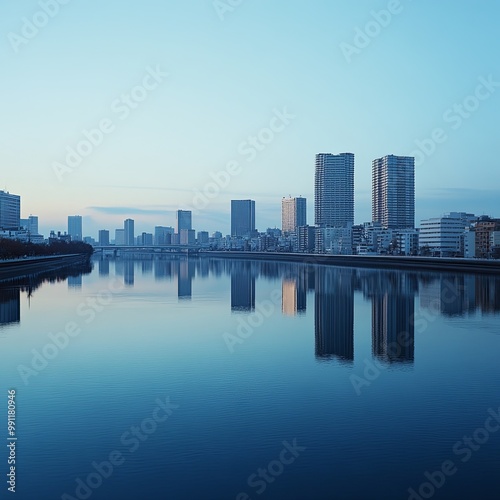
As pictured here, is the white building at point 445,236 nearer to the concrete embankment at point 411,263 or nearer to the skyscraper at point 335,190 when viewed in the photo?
the concrete embankment at point 411,263

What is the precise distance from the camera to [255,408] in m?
10.0

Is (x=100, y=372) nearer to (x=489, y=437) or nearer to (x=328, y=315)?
(x=489, y=437)

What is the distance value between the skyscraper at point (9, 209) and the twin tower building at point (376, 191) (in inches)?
3415

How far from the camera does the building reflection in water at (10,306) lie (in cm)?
2212

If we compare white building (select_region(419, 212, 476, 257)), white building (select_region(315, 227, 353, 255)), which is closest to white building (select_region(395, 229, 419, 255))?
white building (select_region(419, 212, 476, 257))

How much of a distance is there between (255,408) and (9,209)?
148857mm

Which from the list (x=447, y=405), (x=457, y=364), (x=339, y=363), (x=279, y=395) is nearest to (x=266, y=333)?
(x=339, y=363)

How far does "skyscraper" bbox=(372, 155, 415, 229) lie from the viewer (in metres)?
159

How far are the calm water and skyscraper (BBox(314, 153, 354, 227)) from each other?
167684 millimetres

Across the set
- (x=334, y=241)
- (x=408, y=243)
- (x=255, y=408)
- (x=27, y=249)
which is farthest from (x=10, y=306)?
(x=334, y=241)

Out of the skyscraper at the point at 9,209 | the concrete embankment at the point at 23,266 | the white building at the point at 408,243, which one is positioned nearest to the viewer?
the concrete embankment at the point at 23,266

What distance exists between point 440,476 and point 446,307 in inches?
774

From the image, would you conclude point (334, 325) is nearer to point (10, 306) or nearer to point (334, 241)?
point (10, 306)

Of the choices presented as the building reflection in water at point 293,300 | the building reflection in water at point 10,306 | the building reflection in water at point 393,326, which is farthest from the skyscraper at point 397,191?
the building reflection in water at point 10,306
